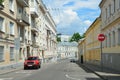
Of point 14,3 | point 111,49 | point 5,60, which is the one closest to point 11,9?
point 14,3

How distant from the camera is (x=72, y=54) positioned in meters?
166

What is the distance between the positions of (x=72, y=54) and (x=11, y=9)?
129 m

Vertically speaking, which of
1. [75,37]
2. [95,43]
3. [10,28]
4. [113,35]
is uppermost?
[75,37]

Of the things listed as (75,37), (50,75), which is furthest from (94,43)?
(75,37)

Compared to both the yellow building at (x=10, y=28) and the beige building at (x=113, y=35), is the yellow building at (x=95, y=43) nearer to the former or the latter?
the beige building at (x=113, y=35)

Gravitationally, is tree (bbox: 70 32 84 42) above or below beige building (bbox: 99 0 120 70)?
above

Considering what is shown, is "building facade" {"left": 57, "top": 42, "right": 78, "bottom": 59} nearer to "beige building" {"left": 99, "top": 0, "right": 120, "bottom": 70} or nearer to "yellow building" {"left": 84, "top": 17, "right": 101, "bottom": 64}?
"yellow building" {"left": 84, "top": 17, "right": 101, "bottom": 64}

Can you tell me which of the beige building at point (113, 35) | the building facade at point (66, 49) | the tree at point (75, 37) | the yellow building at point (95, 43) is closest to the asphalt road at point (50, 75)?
the beige building at point (113, 35)

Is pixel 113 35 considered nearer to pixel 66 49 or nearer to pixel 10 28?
pixel 10 28

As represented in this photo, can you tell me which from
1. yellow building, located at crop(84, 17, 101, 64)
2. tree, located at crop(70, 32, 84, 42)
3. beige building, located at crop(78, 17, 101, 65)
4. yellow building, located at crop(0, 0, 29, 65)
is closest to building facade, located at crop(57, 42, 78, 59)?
tree, located at crop(70, 32, 84, 42)

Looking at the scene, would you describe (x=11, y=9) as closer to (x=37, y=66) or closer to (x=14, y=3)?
(x=14, y=3)

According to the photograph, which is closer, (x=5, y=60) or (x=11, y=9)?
(x=5, y=60)

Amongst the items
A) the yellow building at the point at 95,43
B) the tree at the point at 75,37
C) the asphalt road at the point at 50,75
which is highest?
the tree at the point at 75,37

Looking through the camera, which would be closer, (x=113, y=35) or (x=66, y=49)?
(x=113, y=35)
